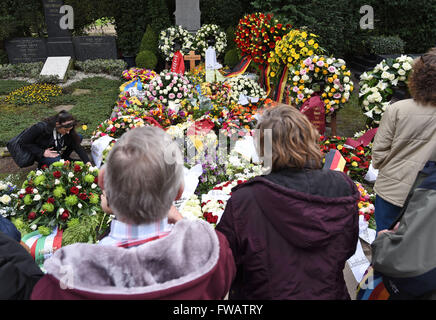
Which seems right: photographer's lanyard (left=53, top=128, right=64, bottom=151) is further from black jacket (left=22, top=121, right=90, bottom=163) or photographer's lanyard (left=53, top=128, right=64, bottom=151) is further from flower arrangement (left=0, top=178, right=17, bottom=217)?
flower arrangement (left=0, top=178, right=17, bottom=217)

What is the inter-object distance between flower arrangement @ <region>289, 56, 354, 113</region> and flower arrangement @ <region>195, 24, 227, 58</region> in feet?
19.2

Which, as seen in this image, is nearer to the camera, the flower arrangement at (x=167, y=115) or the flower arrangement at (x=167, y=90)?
the flower arrangement at (x=167, y=115)

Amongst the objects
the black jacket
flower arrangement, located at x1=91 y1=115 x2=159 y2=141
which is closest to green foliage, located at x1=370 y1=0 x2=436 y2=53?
flower arrangement, located at x1=91 y1=115 x2=159 y2=141

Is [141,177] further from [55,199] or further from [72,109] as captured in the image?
[72,109]

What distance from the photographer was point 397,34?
11.8 metres

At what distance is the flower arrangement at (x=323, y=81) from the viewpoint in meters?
5.11

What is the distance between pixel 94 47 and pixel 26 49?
228 centimetres

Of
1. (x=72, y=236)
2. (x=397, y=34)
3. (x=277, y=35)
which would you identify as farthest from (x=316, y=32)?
(x=72, y=236)

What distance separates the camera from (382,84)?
4922 mm

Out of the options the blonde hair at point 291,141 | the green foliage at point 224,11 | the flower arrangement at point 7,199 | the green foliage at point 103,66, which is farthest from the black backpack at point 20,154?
the green foliage at point 224,11

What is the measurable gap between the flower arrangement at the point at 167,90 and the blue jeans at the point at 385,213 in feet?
12.2

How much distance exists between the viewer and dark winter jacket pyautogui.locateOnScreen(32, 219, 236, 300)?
97 cm

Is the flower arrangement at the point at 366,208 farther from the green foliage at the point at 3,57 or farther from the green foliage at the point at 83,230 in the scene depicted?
the green foliage at the point at 3,57

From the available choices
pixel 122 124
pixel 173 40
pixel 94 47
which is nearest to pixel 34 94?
pixel 94 47
